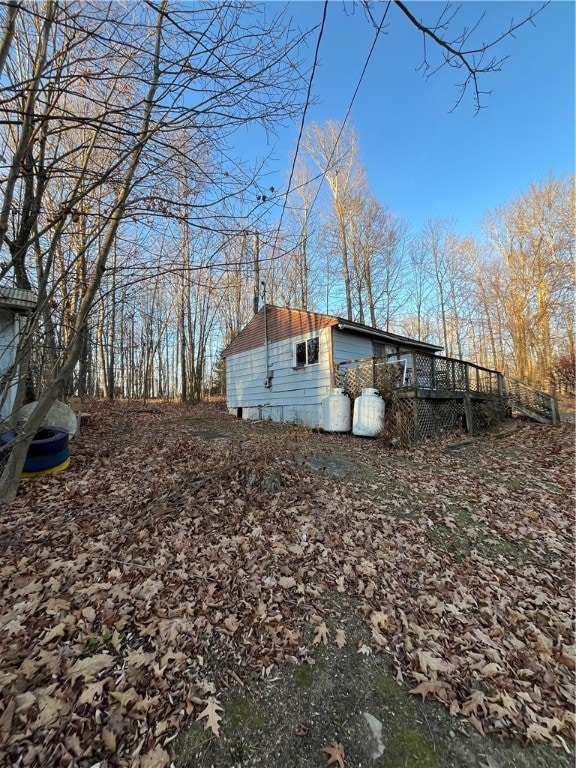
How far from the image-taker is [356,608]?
277 centimetres

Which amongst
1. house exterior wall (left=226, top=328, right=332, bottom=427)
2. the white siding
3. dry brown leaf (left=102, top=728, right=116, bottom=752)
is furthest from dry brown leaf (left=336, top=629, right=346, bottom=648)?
the white siding

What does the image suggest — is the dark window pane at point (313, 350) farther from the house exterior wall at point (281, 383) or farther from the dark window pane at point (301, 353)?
the dark window pane at point (301, 353)

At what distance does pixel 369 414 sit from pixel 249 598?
22.7 ft

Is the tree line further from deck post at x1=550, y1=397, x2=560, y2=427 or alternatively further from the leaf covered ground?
deck post at x1=550, y1=397, x2=560, y2=427

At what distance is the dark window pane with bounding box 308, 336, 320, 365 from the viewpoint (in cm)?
1125

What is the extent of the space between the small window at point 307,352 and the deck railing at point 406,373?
105 cm

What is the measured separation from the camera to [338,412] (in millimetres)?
9922

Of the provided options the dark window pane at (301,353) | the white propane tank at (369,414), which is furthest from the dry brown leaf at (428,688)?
the dark window pane at (301,353)

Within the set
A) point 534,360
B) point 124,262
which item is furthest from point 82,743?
point 534,360

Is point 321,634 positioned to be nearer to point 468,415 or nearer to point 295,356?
point 468,415

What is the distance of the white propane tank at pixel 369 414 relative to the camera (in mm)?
8977

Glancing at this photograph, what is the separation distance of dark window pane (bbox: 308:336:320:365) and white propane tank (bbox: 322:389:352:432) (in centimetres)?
174

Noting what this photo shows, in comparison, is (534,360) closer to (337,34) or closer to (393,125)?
(393,125)

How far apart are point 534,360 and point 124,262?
81.1 ft
